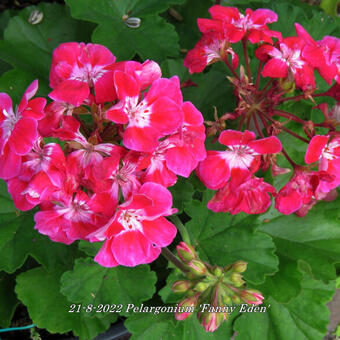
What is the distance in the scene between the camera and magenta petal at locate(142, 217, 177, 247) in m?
0.85

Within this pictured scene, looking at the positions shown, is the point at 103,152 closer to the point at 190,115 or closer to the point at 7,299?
the point at 190,115

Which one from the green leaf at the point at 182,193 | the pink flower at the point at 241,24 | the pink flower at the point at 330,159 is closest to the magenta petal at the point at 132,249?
the green leaf at the point at 182,193

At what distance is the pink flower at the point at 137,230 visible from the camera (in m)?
0.76

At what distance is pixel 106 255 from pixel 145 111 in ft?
1.01

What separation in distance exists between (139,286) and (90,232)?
0.44m

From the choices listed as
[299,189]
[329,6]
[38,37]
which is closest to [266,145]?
[299,189]

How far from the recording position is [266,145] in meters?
0.89

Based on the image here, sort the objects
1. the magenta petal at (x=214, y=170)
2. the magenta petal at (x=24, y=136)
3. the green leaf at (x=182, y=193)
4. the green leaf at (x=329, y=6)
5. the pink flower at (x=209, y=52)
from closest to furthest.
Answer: the magenta petal at (x=24, y=136)
the magenta petal at (x=214, y=170)
the pink flower at (x=209, y=52)
the green leaf at (x=182, y=193)
the green leaf at (x=329, y=6)

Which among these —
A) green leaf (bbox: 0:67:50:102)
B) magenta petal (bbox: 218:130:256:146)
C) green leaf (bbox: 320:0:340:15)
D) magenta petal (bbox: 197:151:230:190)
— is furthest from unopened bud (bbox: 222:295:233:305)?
green leaf (bbox: 320:0:340:15)

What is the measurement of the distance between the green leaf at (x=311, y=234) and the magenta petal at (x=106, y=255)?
2.35ft

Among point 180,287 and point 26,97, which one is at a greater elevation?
point 26,97

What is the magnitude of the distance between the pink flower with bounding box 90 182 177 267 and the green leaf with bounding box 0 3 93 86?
0.86 meters

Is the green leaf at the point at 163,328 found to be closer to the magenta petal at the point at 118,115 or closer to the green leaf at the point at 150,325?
the green leaf at the point at 150,325

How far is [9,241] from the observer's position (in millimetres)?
1238
